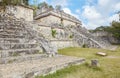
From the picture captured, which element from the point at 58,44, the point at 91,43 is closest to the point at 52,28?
the point at 58,44

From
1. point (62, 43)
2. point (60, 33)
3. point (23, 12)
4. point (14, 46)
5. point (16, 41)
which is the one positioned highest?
Result: point (23, 12)

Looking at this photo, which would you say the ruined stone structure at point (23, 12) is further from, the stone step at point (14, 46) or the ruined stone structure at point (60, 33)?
the stone step at point (14, 46)

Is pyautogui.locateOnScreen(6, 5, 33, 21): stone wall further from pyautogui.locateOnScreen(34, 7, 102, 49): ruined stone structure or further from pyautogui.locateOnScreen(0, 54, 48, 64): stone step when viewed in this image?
pyautogui.locateOnScreen(0, 54, 48, 64): stone step

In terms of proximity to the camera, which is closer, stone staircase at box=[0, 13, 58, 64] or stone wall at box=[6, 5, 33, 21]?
stone staircase at box=[0, 13, 58, 64]

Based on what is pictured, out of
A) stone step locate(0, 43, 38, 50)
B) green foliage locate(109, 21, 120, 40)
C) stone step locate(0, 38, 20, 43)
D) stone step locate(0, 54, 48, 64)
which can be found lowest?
stone step locate(0, 54, 48, 64)

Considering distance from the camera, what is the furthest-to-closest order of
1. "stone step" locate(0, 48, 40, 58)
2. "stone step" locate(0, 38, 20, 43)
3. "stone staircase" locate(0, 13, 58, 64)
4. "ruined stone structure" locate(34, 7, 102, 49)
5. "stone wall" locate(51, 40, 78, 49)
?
"ruined stone structure" locate(34, 7, 102, 49) < "stone wall" locate(51, 40, 78, 49) < "stone step" locate(0, 38, 20, 43) < "stone staircase" locate(0, 13, 58, 64) < "stone step" locate(0, 48, 40, 58)

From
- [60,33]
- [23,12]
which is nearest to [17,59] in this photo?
[23,12]

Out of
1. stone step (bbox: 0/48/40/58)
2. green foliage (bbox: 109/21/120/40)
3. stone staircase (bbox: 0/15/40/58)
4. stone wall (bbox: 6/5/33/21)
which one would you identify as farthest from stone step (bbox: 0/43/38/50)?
green foliage (bbox: 109/21/120/40)

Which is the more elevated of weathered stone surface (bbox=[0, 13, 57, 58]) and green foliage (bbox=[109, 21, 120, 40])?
green foliage (bbox=[109, 21, 120, 40])

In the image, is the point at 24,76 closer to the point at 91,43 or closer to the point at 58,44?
the point at 58,44

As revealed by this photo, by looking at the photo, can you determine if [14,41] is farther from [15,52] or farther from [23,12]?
[23,12]

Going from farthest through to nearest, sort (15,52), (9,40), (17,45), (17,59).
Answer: (9,40) → (17,45) → (15,52) → (17,59)

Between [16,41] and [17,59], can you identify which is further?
[16,41]

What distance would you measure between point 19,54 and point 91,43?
43.2 feet
